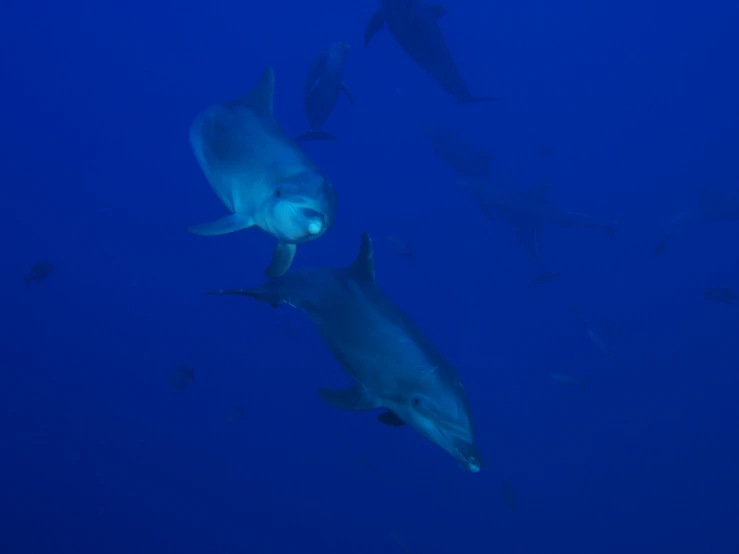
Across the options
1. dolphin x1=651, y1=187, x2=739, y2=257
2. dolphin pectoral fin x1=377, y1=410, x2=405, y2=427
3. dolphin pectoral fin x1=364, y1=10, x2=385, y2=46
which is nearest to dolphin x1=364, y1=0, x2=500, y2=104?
dolphin pectoral fin x1=364, y1=10, x2=385, y2=46

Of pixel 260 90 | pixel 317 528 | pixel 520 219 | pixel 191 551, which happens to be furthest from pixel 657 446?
pixel 260 90

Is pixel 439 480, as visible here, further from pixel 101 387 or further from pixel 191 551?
pixel 101 387

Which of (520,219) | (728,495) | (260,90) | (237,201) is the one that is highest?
(260,90)

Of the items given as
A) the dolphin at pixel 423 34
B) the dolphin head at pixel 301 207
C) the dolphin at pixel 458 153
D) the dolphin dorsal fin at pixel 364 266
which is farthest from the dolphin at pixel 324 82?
the dolphin at pixel 458 153

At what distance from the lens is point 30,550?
50.2 ft

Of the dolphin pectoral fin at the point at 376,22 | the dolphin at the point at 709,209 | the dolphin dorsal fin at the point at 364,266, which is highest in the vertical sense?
the dolphin pectoral fin at the point at 376,22

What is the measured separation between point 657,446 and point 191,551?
584 inches

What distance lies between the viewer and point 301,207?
225cm

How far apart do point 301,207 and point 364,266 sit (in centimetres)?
84

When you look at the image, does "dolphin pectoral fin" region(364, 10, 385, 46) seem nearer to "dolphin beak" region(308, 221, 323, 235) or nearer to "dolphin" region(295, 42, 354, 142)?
"dolphin" region(295, 42, 354, 142)

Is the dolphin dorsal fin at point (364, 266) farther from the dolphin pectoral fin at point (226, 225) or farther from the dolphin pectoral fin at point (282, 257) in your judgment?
the dolphin pectoral fin at point (226, 225)

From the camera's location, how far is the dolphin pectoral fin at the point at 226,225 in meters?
2.59

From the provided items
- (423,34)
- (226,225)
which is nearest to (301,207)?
(226,225)

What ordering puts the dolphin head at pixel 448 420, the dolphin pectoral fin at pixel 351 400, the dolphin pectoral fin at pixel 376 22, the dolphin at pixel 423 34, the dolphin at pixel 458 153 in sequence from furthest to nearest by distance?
the dolphin at pixel 458 153
the dolphin pectoral fin at pixel 376 22
the dolphin at pixel 423 34
the dolphin pectoral fin at pixel 351 400
the dolphin head at pixel 448 420
